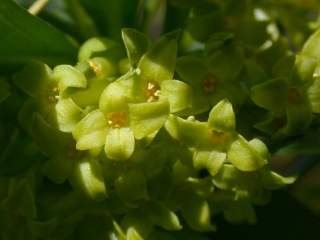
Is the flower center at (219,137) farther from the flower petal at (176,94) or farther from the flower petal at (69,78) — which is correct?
the flower petal at (69,78)

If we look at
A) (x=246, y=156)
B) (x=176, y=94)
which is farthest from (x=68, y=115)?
(x=246, y=156)

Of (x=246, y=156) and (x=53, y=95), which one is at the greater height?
(x=53, y=95)

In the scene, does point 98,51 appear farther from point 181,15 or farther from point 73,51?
point 181,15

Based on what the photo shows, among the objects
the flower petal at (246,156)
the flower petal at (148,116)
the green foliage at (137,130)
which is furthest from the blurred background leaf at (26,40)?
the flower petal at (246,156)

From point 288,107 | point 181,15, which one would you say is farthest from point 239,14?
point 288,107

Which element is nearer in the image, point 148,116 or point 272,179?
point 148,116

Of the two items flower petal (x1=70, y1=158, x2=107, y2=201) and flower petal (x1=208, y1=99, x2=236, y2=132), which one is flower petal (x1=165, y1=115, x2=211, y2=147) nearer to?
flower petal (x1=208, y1=99, x2=236, y2=132)

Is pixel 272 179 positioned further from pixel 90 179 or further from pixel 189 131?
pixel 90 179
